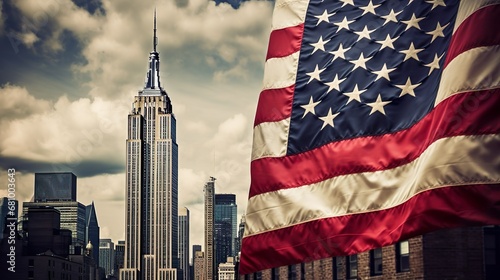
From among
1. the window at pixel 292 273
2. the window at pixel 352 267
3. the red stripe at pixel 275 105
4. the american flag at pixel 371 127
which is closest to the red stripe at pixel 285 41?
the american flag at pixel 371 127

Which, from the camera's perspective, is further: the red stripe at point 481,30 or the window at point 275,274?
the window at point 275,274

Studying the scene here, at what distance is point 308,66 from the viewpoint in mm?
9320

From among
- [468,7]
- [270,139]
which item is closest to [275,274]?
[270,139]

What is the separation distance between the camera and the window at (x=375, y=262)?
39684mm

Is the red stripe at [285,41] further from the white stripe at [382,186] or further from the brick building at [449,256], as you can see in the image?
the brick building at [449,256]

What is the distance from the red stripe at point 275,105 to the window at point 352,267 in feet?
111

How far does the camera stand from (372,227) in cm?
834

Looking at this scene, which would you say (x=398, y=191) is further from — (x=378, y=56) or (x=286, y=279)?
(x=286, y=279)

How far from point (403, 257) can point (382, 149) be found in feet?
97.2

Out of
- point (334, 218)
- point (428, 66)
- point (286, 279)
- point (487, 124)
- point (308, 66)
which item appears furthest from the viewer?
point (286, 279)

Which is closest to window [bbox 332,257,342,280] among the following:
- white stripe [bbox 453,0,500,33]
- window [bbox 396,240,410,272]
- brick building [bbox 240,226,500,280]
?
brick building [bbox 240,226,500,280]

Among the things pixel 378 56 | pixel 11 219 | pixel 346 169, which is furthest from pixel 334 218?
pixel 11 219

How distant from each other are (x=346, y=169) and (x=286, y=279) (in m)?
49.3

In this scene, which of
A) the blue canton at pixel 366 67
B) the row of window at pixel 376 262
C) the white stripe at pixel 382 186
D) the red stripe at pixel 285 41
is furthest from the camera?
the row of window at pixel 376 262
